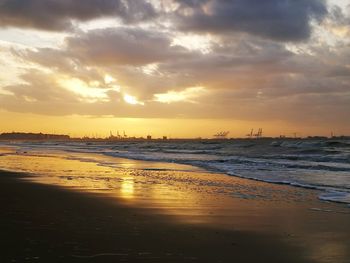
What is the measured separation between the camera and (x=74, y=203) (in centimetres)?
1088

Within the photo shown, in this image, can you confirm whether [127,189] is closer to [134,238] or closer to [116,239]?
[134,238]

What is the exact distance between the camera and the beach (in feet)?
20.3

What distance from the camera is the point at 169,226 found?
26.9 ft

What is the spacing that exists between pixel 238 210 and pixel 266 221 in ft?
4.73

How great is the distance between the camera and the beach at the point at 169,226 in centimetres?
619

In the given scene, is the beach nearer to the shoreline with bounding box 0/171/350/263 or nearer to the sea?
the shoreline with bounding box 0/171/350/263

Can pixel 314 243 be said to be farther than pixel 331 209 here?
No

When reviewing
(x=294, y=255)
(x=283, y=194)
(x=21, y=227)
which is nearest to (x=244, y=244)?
(x=294, y=255)

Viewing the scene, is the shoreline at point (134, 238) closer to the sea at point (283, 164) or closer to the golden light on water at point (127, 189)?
the golden light on water at point (127, 189)

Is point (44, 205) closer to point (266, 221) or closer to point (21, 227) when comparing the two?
point (21, 227)

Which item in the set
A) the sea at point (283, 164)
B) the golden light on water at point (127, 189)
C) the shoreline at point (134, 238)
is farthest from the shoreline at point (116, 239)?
the sea at point (283, 164)

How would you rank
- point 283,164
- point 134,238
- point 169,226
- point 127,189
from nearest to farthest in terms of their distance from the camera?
point 134,238, point 169,226, point 127,189, point 283,164

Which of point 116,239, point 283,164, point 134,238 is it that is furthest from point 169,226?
point 283,164

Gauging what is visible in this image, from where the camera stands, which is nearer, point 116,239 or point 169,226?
point 116,239
